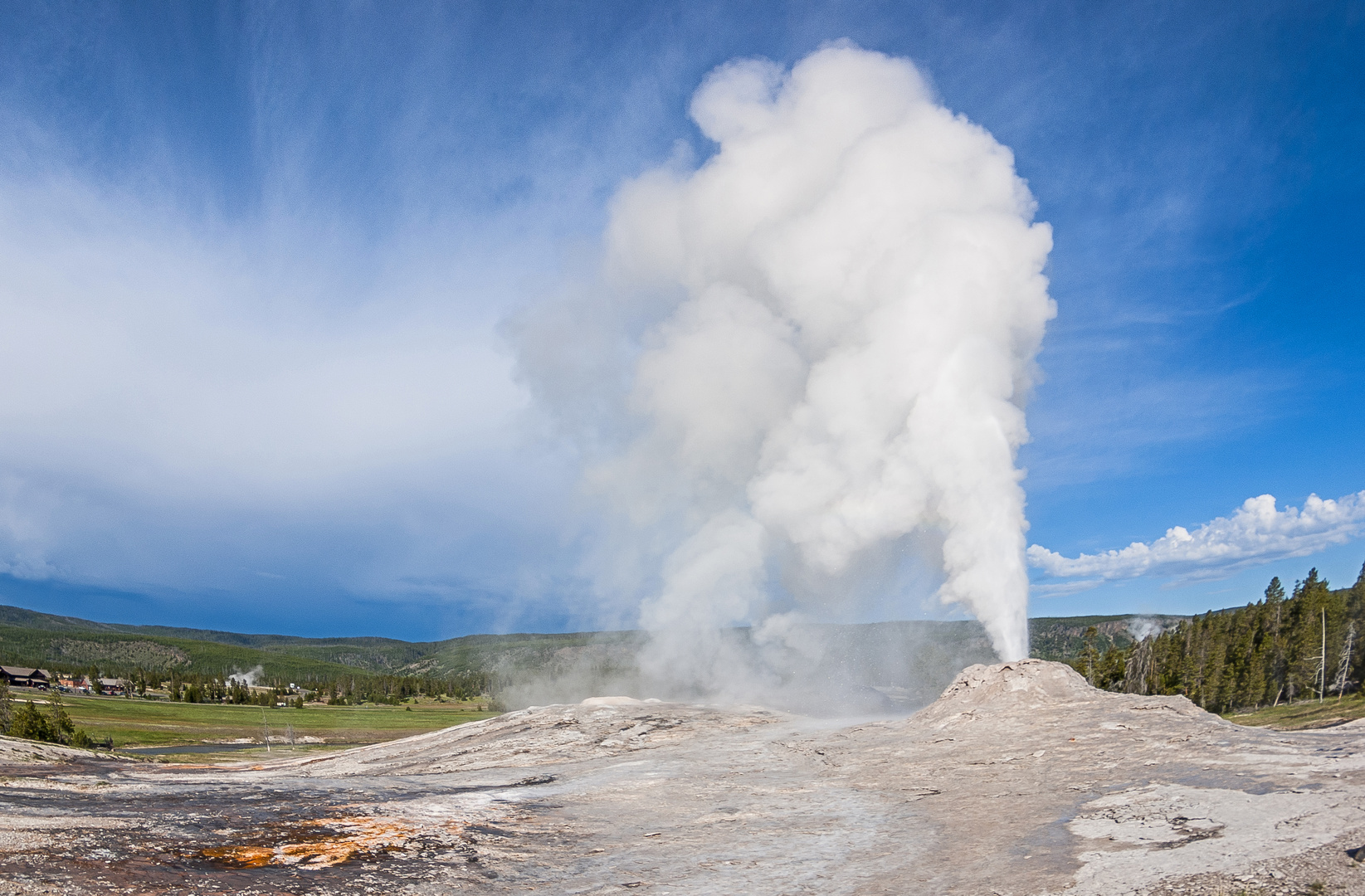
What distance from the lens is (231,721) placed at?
91875 millimetres

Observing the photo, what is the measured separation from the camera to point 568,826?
15.7m

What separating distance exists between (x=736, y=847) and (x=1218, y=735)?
12.3 meters

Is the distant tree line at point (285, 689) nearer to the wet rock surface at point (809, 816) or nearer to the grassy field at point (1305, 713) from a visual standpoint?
the grassy field at point (1305, 713)

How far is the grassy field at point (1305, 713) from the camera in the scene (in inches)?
1739

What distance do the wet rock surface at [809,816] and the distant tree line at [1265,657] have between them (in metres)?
52.8

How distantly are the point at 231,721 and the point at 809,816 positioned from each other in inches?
3925

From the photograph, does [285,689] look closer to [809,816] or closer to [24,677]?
[24,677]

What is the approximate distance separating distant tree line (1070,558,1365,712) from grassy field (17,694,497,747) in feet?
256

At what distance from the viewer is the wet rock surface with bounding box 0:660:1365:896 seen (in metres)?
10.1

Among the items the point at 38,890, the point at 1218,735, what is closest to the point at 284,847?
the point at 38,890

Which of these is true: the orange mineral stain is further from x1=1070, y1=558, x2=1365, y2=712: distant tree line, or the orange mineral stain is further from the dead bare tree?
the dead bare tree

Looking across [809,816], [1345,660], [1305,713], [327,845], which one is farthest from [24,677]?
[1345,660]

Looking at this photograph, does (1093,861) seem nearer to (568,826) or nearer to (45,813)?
(568,826)

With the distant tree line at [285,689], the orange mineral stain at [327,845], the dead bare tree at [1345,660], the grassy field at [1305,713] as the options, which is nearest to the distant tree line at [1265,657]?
the dead bare tree at [1345,660]
